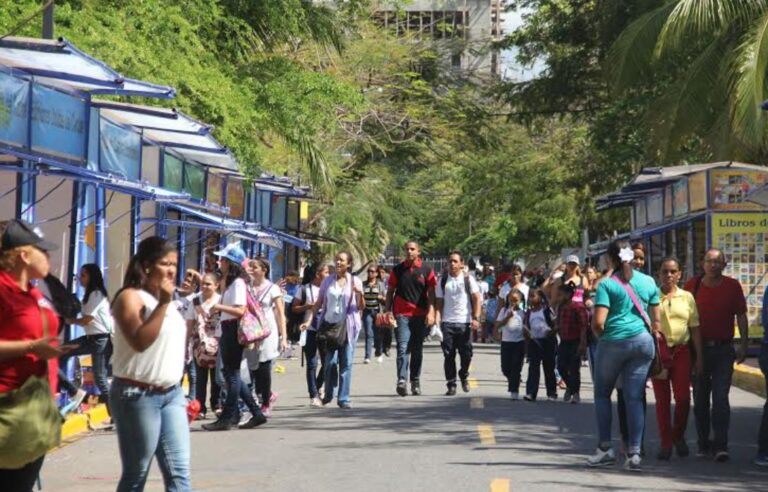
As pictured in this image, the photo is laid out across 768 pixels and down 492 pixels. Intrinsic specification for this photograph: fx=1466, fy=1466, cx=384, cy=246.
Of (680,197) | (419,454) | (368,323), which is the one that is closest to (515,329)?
(419,454)

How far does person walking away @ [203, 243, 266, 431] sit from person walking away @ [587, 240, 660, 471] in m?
4.18

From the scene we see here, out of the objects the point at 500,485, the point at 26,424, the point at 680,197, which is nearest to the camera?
the point at 26,424

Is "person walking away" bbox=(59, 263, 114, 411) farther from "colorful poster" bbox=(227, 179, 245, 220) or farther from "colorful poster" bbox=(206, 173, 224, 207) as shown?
"colorful poster" bbox=(227, 179, 245, 220)

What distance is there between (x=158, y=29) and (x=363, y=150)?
20.0 m

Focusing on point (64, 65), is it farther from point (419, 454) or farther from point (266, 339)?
point (419, 454)

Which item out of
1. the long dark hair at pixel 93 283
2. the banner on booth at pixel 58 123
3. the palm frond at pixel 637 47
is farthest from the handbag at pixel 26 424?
the palm frond at pixel 637 47

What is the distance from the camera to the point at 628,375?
458 inches

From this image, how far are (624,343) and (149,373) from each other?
16.6ft

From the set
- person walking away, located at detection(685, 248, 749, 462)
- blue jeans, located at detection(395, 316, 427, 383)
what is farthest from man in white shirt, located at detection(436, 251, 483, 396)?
person walking away, located at detection(685, 248, 749, 462)

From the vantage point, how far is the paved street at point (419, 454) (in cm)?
1084

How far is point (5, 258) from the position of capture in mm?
6910

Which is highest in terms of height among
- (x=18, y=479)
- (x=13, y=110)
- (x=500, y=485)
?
(x=13, y=110)

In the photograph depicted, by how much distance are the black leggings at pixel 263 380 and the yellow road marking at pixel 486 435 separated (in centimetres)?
241

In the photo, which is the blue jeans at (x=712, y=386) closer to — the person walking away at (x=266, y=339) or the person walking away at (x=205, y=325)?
the person walking away at (x=266, y=339)
